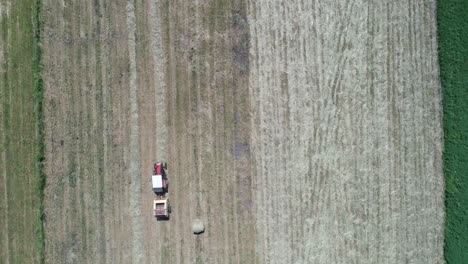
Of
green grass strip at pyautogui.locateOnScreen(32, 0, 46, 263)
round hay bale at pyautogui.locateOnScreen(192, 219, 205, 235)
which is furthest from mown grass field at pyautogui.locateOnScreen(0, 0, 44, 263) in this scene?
round hay bale at pyautogui.locateOnScreen(192, 219, 205, 235)

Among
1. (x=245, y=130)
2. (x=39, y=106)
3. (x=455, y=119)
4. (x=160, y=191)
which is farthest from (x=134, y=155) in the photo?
(x=455, y=119)

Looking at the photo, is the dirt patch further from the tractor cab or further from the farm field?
the tractor cab

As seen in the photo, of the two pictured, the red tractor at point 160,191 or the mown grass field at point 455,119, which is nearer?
the mown grass field at point 455,119

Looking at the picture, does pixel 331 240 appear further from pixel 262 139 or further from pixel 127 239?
pixel 127 239

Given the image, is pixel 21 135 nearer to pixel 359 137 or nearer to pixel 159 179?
pixel 159 179

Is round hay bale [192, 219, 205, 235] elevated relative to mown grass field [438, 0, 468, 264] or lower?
lower

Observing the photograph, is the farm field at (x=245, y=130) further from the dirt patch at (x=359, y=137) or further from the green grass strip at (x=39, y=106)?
the green grass strip at (x=39, y=106)

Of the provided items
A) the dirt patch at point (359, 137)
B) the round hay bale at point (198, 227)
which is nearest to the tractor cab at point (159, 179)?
the round hay bale at point (198, 227)
